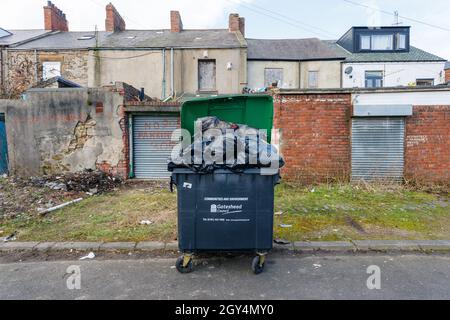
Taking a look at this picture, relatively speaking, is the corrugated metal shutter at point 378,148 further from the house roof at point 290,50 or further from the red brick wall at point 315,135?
the house roof at point 290,50

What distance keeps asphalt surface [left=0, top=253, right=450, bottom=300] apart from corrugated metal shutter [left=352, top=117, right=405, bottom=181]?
4350 mm

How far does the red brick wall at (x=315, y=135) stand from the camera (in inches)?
306

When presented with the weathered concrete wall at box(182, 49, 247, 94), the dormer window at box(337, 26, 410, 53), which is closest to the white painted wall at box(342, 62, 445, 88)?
the dormer window at box(337, 26, 410, 53)

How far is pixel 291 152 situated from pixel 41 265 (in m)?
6.13

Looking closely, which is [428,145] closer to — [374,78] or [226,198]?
[226,198]

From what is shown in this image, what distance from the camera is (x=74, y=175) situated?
8055 mm

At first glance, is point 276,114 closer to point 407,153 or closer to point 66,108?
point 407,153

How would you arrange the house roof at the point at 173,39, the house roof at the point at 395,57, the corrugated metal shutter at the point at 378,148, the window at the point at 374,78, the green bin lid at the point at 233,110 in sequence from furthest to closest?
the window at the point at 374,78, the house roof at the point at 395,57, the house roof at the point at 173,39, the corrugated metal shutter at the point at 378,148, the green bin lid at the point at 233,110

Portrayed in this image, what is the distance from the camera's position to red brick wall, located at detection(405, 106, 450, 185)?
7574mm

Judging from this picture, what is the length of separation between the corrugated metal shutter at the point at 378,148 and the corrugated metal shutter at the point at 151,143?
5.28 m

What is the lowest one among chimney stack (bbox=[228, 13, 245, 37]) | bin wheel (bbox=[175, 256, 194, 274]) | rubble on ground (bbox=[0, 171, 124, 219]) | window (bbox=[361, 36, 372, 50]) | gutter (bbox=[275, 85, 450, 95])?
bin wheel (bbox=[175, 256, 194, 274])

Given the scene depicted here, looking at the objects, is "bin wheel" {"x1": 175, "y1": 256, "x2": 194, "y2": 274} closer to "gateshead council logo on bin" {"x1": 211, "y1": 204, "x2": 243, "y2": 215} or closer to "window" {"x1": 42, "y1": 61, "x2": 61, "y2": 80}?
"gateshead council logo on bin" {"x1": 211, "y1": 204, "x2": 243, "y2": 215}

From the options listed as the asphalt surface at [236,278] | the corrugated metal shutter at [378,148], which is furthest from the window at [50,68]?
the corrugated metal shutter at [378,148]
